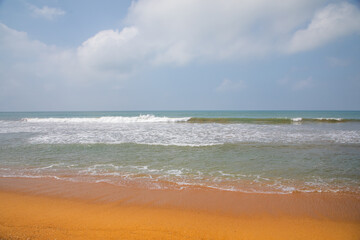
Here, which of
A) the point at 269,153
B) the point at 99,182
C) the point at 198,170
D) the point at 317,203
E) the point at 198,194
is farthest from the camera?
the point at 269,153

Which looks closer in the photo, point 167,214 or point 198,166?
point 167,214

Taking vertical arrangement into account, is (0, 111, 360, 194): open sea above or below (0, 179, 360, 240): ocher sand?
above

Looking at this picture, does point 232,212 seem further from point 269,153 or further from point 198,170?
point 269,153

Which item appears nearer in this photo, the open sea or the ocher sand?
the ocher sand

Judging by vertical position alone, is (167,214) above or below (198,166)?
below

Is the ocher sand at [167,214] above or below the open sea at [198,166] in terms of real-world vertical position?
below

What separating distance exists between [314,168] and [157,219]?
5.96m

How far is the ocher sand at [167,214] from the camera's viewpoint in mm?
3189

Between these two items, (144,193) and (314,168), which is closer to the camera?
(144,193)

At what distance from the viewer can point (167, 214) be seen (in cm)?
383

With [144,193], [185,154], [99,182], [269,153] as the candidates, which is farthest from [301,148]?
[99,182]

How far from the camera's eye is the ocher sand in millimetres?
3189

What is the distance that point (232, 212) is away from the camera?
3.91m

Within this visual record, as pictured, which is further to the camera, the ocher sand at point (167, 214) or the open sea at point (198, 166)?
the open sea at point (198, 166)
